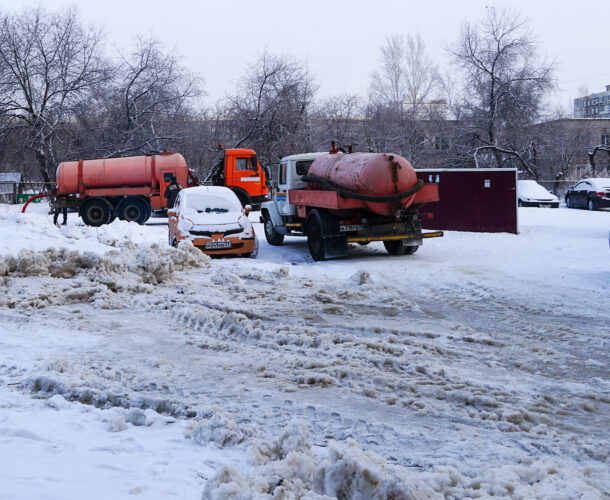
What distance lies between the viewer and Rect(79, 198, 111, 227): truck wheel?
26.9 metres

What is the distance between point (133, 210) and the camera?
89.2 feet

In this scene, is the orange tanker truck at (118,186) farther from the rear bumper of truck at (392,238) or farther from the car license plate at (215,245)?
the rear bumper of truck at (392,238)

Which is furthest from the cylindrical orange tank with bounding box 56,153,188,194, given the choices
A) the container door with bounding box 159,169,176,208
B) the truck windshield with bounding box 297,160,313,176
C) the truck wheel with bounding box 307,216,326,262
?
the truck wheel with bounding box 307,216,326,262

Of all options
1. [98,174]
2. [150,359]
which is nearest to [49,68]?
[98,174]

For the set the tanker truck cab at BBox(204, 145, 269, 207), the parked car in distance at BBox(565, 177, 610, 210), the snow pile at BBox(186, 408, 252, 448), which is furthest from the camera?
the parked car in distance at BBox(565, 177, 610, 210)

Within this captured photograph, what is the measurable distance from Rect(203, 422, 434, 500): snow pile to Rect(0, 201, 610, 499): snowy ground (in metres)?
0.01

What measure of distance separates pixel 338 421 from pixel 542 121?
42.6 meters

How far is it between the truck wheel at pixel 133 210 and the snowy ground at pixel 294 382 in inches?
619

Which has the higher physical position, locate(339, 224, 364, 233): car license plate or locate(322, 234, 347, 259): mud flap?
locate(339, 224, 364, 233): car license plate

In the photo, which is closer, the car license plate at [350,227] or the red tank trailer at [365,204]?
the red tank trailer at [365,204]

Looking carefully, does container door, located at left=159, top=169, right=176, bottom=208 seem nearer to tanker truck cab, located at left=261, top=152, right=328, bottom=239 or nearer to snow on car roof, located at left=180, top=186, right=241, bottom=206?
tanker truck cab, located at left=261, top=152, right=328, bottom=239

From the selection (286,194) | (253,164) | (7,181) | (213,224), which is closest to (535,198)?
(253,164)

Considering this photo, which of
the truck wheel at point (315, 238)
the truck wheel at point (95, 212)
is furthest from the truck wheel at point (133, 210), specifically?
the truck wheel at point (315, 238)

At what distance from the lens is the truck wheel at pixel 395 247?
15750 mm
